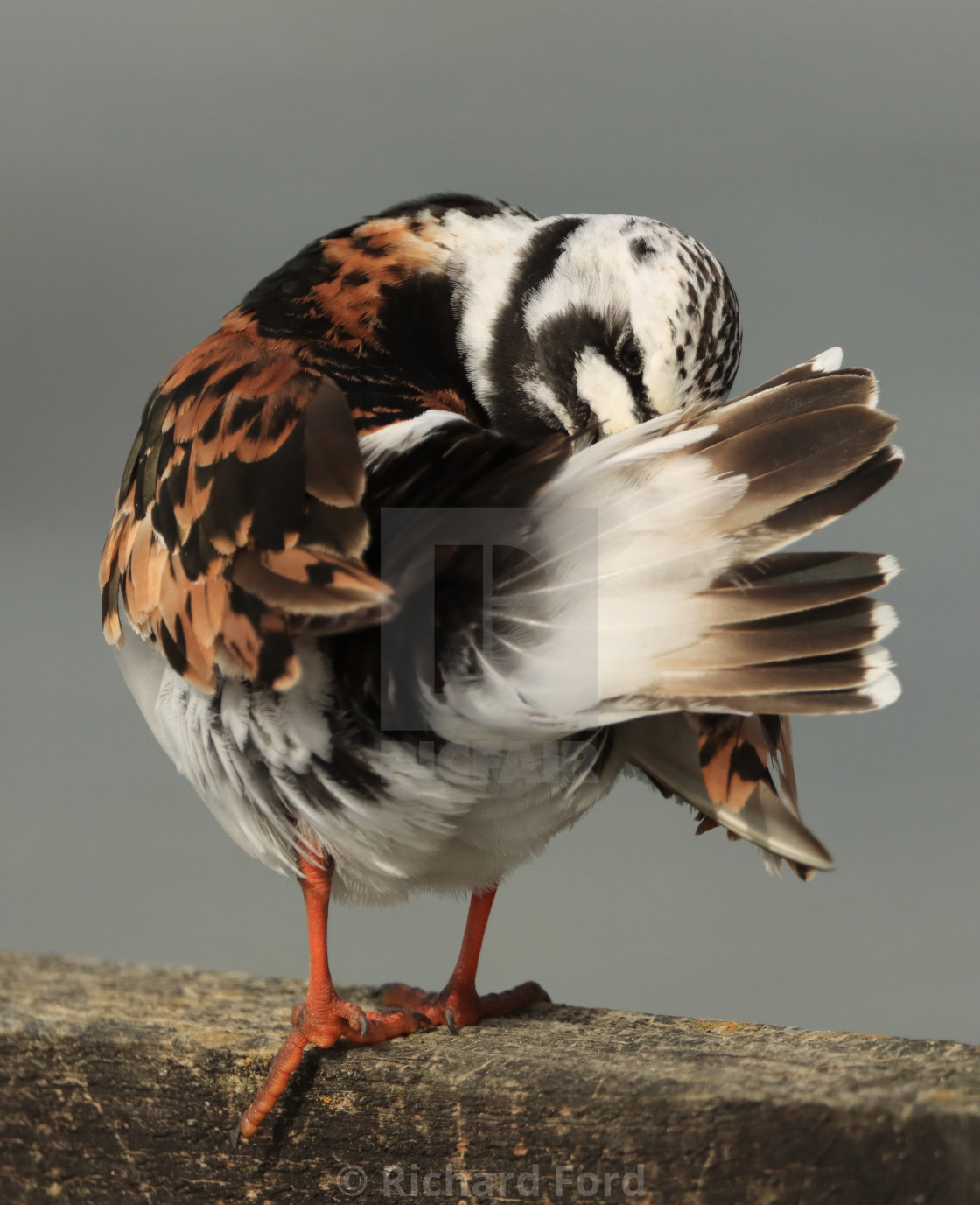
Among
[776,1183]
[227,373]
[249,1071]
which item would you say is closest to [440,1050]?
[249,1071]

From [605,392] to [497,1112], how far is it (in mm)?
1036

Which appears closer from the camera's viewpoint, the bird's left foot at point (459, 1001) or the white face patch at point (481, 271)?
the bird's left foot at point (459, 1001)

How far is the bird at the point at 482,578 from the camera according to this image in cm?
136

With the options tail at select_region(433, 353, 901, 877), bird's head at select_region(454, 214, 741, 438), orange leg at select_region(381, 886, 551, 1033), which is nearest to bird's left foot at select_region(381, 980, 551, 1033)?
orange leg at select_region(381, 886, 551, 1033)

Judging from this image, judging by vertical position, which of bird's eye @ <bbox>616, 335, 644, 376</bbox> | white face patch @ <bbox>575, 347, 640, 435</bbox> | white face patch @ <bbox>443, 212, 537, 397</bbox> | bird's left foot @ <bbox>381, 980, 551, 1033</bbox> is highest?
white face patch @ <bbox>443, 212, 537, 397</bbox>

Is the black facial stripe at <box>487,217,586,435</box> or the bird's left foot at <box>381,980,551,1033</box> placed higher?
the black facial stripe at <box>487,217,586,435</box>

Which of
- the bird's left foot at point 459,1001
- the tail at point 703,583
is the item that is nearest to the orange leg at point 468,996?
the bird's left foot at point 459,1001

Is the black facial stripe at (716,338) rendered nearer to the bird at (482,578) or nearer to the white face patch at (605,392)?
the bird at (482,578)

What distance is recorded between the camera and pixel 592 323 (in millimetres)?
2049

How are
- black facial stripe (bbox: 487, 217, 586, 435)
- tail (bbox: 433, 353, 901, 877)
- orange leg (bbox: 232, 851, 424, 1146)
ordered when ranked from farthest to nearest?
1. black facial stripe (bbox: 487, 217, 586, 435)
2. orange leg (bbox: 232, 851, 424, 1146)
3. tail (bbox: 433, 353, 901, 877)

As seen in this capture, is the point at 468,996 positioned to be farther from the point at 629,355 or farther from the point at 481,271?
the point at 481,271

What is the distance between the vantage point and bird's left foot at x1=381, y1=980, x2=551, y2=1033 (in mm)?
1940

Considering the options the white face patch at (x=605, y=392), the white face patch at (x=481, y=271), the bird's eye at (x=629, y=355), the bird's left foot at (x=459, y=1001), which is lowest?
the bird's left foot at (x=459, y=1001)

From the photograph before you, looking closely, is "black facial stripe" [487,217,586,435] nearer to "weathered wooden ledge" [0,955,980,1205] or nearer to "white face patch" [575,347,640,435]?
"white face patch" [575,347,640,435]
